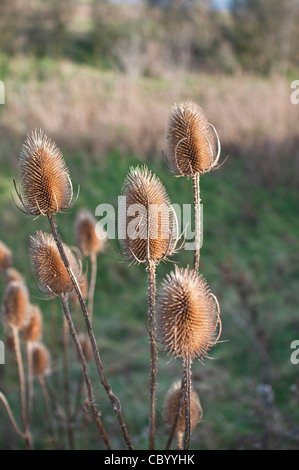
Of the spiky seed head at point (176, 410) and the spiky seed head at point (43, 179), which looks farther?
the spiky seed head at point (176, 410)

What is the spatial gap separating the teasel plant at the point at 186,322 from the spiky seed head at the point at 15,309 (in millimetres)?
913

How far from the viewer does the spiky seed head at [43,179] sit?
4.89ft

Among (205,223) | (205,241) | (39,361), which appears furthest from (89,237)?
(205,223)

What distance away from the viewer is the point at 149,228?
1.45 m

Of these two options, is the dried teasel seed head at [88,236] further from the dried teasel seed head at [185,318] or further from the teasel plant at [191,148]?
the dried teasel seed head at [185,318]

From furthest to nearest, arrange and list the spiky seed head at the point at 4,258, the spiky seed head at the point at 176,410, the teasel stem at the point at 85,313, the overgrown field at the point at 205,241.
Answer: the overgrown field at the point at 205,241, the spiky seed head at the point at 4,258, the spiky seed head at the point at 176,410, the teasel stem at the point at 85,313

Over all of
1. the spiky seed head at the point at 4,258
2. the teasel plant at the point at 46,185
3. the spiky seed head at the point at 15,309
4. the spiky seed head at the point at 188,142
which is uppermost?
the spiky seed head at the point at 188,142

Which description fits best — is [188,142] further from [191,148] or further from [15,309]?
[15,309]

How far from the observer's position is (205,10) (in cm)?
2319

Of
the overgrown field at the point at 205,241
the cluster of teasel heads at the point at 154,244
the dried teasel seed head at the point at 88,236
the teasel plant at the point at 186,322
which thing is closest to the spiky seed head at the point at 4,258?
the overgrown field at the point at 205,241

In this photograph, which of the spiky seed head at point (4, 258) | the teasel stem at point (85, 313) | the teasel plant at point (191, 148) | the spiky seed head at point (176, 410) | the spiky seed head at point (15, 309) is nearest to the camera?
the teasel stem at point (85, 313)

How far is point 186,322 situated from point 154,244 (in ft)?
0.83
